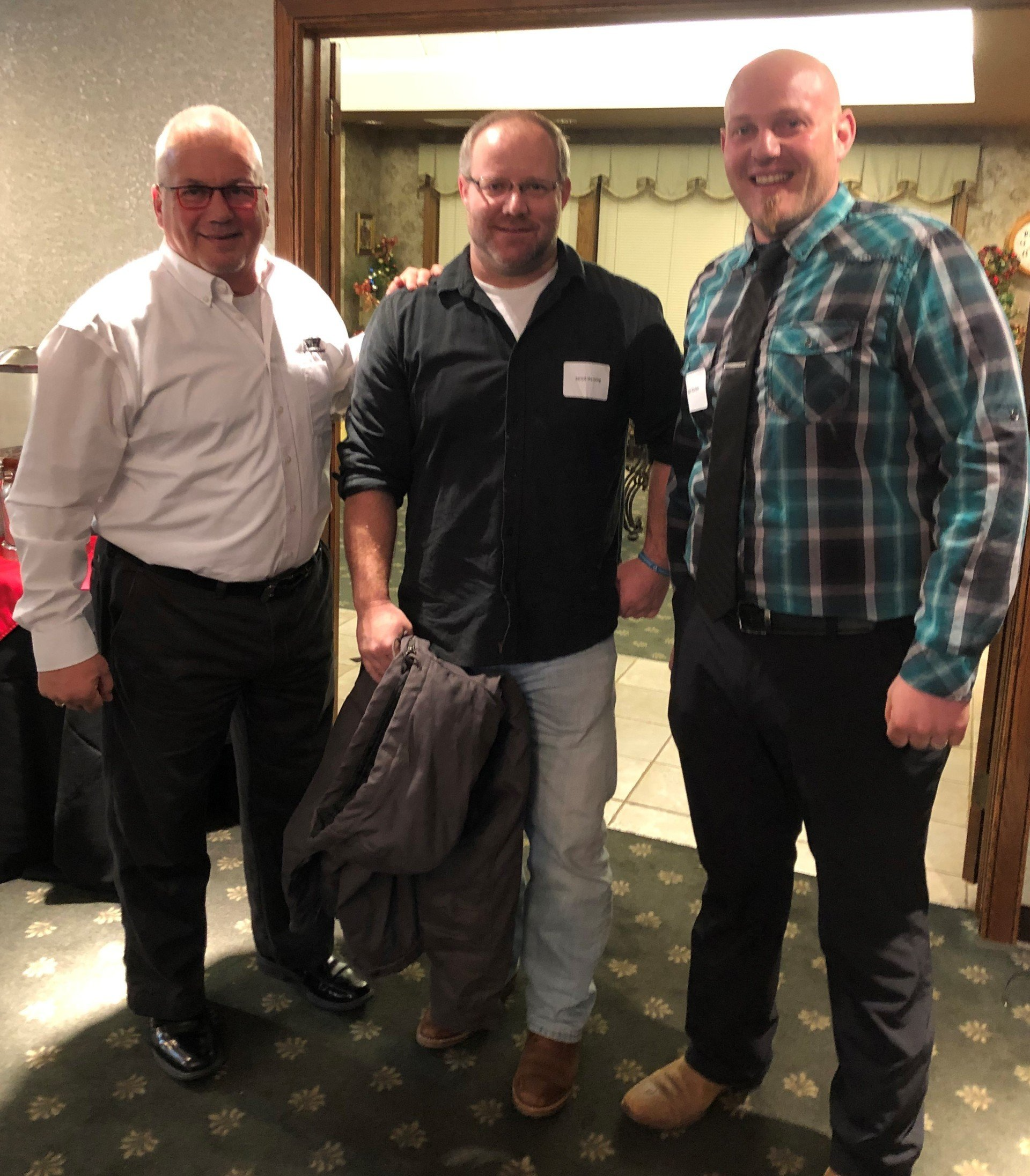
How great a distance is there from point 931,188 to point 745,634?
710cm

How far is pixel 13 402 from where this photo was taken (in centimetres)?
256

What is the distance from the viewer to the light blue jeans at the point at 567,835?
5.21 ft

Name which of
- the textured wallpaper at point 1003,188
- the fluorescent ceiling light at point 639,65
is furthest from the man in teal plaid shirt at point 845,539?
the textured wallpaper at point 1003,188

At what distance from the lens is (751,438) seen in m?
1.33

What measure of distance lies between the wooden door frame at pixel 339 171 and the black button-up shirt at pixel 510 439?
2.44 feet

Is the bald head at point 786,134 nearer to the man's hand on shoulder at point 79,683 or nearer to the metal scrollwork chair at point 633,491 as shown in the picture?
the man's hand on shoulder at point 79,683

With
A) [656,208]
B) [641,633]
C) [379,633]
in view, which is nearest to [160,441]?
[379,633]

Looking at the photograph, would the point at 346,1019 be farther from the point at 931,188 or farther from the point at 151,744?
the point at 931,188

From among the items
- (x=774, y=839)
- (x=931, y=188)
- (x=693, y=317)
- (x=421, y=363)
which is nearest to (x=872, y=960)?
(x=774, y=839)

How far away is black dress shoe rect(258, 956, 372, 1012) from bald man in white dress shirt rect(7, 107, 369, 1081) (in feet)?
0.58

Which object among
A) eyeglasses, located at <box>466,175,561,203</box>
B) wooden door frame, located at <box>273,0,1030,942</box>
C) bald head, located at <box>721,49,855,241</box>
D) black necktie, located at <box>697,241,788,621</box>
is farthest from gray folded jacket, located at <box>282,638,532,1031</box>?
wooden door frame, located at <box>273,0,1030,942</box>

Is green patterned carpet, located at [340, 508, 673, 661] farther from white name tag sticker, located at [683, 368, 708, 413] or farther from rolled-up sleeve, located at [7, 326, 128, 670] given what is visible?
white name tag sticker, located at [683, 368, 708, 413]

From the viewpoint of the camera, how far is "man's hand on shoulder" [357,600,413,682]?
154 cm

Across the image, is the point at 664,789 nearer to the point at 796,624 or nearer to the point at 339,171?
the point at 796,624
